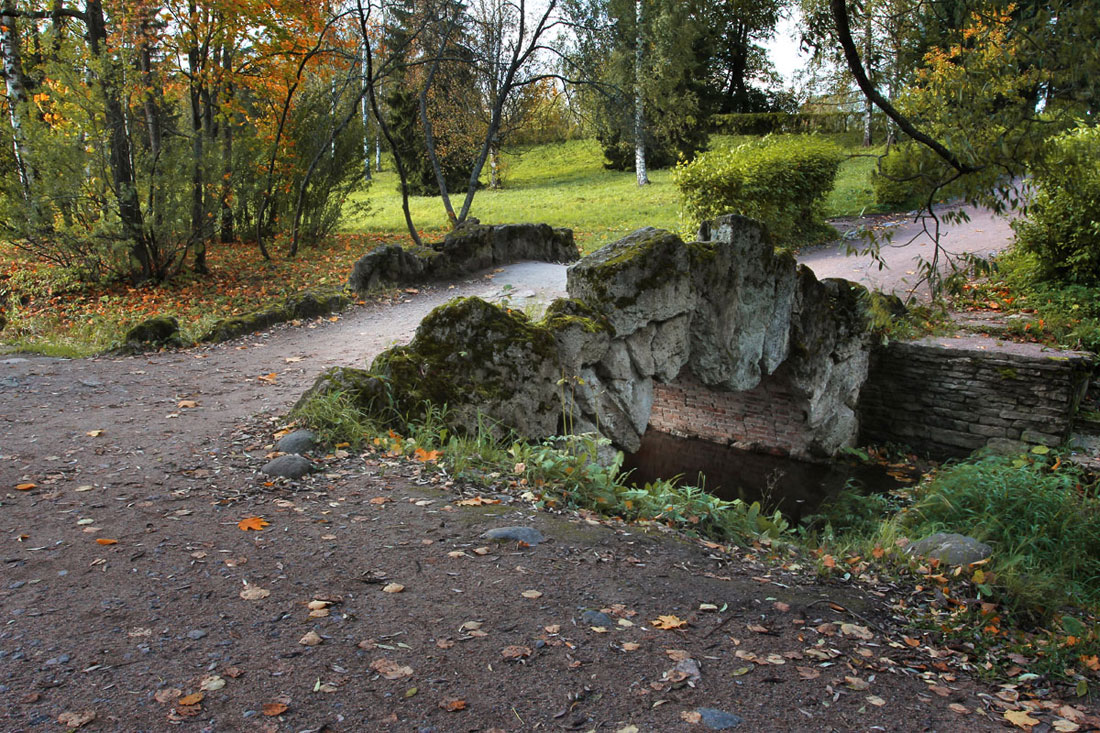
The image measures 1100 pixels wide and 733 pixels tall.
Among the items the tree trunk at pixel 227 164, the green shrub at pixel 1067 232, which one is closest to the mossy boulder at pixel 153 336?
the tree trunk at pixel 227 164

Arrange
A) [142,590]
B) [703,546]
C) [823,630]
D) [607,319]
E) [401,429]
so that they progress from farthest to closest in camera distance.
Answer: [607,319] < [401,429] < [703,546] < [823,630] < [142,590]

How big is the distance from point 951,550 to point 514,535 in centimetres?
279

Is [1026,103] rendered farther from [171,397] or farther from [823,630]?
[171,397]

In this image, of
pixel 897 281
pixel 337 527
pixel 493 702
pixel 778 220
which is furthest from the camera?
pixel 778 220

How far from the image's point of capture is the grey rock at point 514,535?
3889mm

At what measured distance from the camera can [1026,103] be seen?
4.59m

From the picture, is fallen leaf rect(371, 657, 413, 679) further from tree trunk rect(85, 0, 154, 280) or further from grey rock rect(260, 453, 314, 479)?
tree trunk rect(85, 0, 154, 280)

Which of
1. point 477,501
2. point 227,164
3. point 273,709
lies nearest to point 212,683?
point 273,709

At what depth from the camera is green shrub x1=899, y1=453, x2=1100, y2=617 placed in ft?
19.8

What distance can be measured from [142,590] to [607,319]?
463 centimetres

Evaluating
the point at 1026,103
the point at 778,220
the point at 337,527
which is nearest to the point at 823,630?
the point at 337,527

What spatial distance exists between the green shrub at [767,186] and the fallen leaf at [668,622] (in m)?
11.7

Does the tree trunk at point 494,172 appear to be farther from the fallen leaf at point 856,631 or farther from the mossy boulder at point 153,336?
the fallen leaf at point 856,631

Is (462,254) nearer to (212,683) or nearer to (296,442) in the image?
(296,442)
